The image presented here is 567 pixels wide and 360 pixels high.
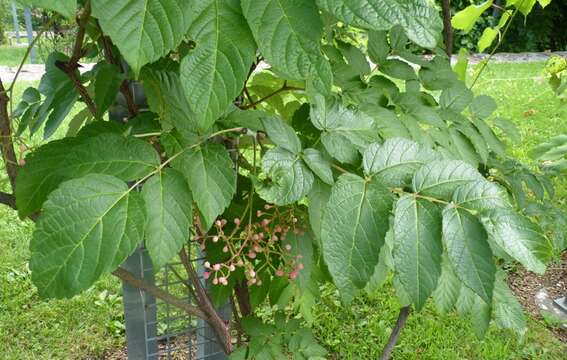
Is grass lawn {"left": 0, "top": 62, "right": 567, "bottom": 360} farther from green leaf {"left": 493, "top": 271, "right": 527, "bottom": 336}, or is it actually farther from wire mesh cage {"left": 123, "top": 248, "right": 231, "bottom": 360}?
green leaf {"left": 493, "top": 271, "right": 527, "bottom": 336}

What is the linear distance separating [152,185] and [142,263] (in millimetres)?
583

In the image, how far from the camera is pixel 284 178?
0.85m

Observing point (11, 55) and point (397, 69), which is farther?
point (11, 55)

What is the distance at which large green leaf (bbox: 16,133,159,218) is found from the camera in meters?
0.85

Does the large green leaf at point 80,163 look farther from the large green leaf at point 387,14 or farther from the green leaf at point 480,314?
the green leaf at point 480,314

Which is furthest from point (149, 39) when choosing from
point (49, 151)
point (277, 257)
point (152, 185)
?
point (277, 257)

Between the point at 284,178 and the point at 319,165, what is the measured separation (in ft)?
0.21

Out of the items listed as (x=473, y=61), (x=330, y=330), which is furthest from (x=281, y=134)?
(x=473, y=61)

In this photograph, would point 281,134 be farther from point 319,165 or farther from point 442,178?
→ point 442,178

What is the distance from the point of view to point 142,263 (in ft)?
4.46

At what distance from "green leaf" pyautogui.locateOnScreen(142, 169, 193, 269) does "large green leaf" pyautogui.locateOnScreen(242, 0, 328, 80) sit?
0.26 m

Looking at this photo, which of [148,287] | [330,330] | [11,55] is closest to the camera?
[148,287]

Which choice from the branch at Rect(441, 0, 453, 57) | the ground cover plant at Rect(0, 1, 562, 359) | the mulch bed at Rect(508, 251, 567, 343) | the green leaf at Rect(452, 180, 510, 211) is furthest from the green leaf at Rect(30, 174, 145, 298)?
the mulch bed at Rect(508, 251, 567, 343)

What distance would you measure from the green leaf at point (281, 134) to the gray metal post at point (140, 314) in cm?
59
